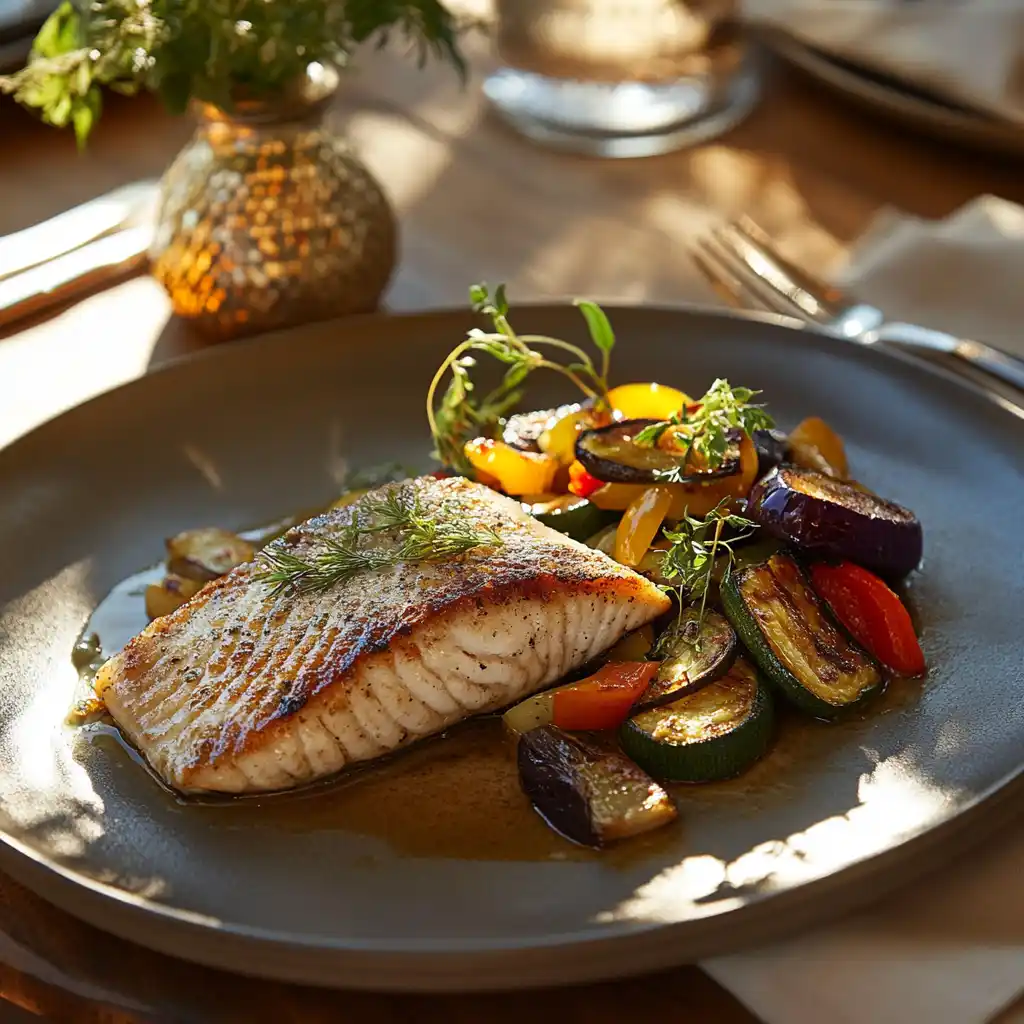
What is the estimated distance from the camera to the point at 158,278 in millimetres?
3076

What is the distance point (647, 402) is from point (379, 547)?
610mm

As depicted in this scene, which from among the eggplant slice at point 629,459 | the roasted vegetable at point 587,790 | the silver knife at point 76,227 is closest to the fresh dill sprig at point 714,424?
the eggplant slice at point 629,459

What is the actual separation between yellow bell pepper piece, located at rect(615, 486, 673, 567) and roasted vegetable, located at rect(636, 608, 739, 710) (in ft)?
0.48

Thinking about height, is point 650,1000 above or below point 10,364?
below

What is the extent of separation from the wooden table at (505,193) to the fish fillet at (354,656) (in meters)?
0.96

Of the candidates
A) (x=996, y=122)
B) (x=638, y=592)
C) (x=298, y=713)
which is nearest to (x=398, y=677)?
(x=298, y=713)

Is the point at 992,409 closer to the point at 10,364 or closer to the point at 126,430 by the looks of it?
the point at 126,430

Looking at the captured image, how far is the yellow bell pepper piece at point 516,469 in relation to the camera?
2.33m

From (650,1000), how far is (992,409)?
Answer: 133 centimetres

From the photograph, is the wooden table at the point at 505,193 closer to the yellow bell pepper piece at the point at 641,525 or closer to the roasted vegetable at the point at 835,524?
the yellow bell pepper piece at the point at 641,525

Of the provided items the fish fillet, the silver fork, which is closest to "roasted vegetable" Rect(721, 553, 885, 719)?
the fish fillet

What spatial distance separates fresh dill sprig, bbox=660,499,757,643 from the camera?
1987 millimetres

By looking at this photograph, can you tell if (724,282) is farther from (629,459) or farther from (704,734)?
(704,734)

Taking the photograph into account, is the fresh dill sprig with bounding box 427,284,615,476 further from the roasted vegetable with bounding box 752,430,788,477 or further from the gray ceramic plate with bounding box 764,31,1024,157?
the gray ceramic plate with bounding box 764,31,1024,157
